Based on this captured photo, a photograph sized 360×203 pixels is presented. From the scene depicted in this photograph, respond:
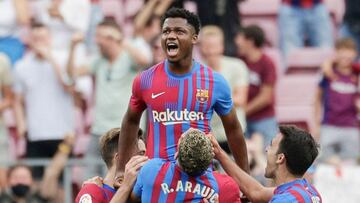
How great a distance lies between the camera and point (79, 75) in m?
13.9

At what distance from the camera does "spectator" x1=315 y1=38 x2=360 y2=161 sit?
13.5 meters

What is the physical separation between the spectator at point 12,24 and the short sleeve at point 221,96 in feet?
20.3

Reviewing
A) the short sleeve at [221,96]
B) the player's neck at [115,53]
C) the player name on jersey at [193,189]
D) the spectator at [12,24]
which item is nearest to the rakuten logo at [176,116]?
the short sleeve at [221,96]

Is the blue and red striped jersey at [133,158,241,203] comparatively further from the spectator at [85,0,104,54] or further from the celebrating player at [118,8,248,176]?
the spectator at [85,0,104,54]

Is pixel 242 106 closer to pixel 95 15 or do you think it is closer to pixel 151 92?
pixel 95 15

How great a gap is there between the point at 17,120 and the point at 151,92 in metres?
5.50

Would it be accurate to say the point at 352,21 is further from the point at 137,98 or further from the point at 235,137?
the point at 137,98

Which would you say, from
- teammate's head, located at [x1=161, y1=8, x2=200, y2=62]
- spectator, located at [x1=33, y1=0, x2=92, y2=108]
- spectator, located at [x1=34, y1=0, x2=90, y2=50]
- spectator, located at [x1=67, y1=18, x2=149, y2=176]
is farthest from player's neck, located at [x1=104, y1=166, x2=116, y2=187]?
spectator, located at [x1=34, y1=0, x2=90, y2=50]

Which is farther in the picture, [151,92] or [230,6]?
[230,6]

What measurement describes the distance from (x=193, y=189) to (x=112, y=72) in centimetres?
501

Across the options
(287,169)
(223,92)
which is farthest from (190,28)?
(287,169)

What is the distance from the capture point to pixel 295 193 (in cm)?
866

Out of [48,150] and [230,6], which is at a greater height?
[230,6]

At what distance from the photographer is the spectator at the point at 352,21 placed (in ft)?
48.2
